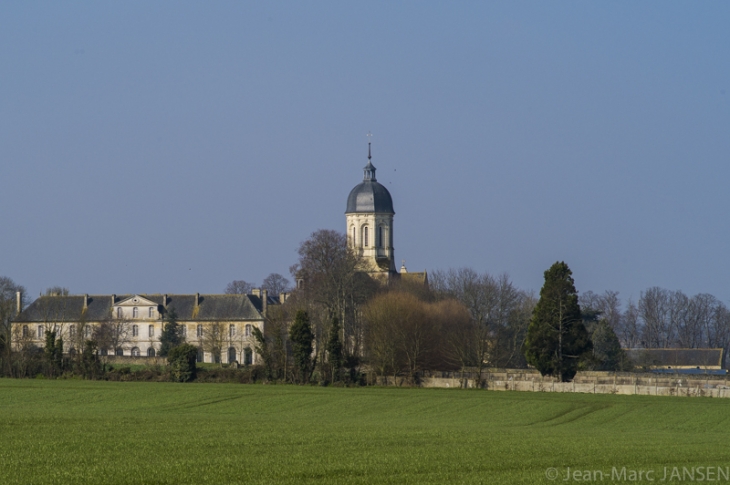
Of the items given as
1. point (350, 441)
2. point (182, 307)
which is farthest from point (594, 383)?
point (182, 307)

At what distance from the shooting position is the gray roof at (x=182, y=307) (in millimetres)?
98812

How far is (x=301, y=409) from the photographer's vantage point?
43688 millimetres

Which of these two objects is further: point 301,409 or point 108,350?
point 108,350

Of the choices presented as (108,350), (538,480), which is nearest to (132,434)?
(538,480)

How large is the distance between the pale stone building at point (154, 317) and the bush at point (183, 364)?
27.3m

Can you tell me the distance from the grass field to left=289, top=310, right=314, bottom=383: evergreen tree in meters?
15.9

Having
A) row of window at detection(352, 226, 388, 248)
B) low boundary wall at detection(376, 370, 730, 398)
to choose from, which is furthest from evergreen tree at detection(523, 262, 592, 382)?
row of window at detection(352, 226, 388, 248)

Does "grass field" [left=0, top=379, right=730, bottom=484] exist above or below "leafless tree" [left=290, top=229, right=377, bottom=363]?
below

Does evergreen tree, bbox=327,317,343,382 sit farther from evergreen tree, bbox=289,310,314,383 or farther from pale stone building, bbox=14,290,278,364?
pale stone building, bbox=14,290,278,364

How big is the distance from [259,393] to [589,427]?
775 inches

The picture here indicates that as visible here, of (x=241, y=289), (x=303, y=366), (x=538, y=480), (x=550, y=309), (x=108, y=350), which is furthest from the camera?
(x=241, y=289)

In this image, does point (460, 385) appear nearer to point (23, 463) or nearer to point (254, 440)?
point (254, 440)

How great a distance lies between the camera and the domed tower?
95938 mm

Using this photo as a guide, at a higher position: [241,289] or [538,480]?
[241,289]
